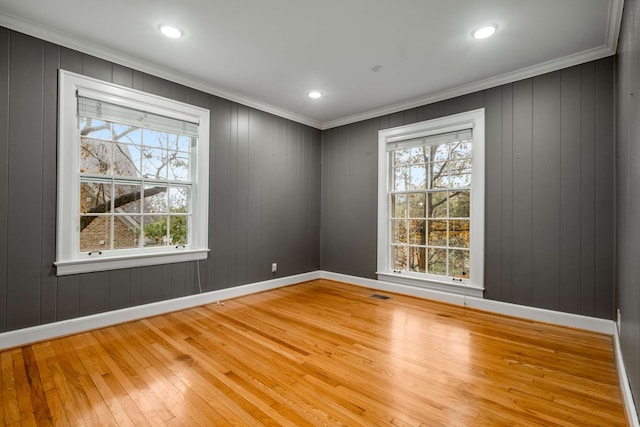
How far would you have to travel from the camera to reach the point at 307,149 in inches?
199

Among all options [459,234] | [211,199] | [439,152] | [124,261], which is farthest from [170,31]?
[459,234]

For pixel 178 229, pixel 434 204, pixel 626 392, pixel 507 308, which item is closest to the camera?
Result: pixel 626 392

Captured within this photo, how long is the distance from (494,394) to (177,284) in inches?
123

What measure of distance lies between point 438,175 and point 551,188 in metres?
1.23

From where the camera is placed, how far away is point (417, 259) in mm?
4188

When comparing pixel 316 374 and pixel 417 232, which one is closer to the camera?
pixel 316 374

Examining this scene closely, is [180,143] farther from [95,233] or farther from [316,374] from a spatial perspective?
[316,374]

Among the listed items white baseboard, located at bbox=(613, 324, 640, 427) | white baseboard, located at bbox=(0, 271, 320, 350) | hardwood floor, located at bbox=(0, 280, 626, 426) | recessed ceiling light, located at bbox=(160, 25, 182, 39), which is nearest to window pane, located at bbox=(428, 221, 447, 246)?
hardwood floor, located at bbox=(0, 280, 626, 426)

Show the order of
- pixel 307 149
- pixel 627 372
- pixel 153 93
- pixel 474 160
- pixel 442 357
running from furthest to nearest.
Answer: pixel 307 149
pixel 474 160
pixel 153 93
pixel 442 357
pixel 627 372

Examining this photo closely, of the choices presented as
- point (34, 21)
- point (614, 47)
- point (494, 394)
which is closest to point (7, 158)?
point (34, 21)

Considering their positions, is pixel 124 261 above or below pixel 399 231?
below

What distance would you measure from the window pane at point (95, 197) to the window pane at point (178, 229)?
0.65 metres

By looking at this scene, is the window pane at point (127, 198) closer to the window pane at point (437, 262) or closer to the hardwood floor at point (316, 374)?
the hardwood floor at point (316, 374)

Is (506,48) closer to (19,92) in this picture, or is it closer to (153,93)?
(153,93)
